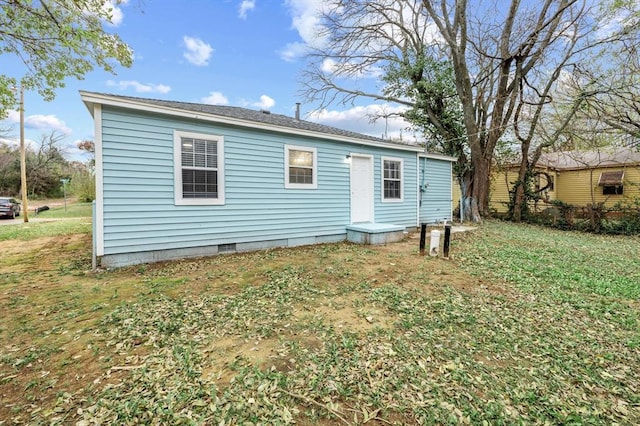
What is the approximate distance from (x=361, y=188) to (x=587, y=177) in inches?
643

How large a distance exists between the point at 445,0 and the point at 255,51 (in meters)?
8.15

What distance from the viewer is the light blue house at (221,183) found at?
16.2 ft

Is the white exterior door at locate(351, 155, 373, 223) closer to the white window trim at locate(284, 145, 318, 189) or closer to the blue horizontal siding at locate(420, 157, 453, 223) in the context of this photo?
the white window trim at locate(284, 145, 318, 189)

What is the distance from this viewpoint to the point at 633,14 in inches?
317

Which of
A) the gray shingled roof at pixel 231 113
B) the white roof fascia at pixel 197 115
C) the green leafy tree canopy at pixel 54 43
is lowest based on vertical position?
the white roof fascia at pixel 197 115

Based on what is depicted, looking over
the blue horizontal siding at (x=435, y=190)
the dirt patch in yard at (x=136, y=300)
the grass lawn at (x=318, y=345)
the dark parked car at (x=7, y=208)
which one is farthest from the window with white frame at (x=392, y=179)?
the dark parked car at (x=7, y=208)

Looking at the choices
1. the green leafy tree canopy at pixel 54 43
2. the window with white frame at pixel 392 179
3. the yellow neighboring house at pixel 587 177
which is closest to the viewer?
the green leafy tree canopy at pixel 54 43

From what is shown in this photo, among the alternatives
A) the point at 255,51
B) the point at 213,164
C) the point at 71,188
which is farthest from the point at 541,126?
the point at 71,188

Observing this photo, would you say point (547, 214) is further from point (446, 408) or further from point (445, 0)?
point (446, 408)

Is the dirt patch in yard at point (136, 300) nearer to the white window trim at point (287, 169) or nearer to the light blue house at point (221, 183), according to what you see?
→ the light blue house at point (221, 183)

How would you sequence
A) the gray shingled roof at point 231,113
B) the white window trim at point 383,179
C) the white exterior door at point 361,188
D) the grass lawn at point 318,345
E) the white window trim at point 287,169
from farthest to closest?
the white window trim at point 383,179 → the white exterior door at point 361,188 → the white window trim at point 287,169 → the gray shingled roof at point 231,113 → the grass lawn at point 318,345

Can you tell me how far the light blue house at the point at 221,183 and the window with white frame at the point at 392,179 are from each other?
0.05 meters

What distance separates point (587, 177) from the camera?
16.2 m

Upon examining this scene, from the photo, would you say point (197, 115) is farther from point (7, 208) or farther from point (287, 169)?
point (7, 208)
